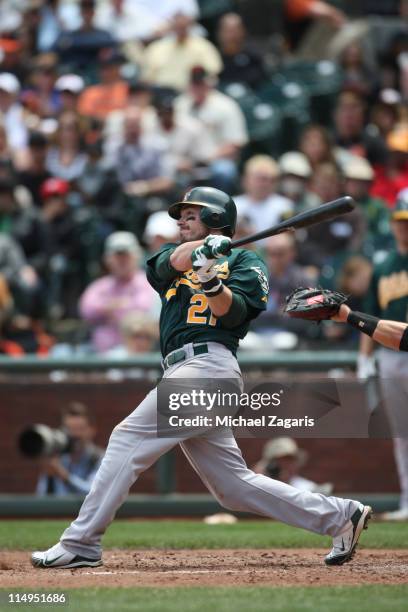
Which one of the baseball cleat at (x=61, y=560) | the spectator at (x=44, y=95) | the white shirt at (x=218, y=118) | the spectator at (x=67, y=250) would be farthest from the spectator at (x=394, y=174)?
the baseball cleat at (x=61, y=560)

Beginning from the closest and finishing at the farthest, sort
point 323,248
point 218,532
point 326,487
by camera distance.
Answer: point 218,532, point 326,487, point 323,248

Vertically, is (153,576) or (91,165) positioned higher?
(91,165)

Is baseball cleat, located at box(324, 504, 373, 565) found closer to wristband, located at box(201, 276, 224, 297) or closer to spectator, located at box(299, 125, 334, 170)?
wristband, located at box(201, 276, 224, 297)

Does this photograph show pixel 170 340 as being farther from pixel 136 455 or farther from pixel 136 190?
pixel 136 190

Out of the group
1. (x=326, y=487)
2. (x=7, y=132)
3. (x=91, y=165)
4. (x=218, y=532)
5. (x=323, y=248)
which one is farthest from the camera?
(x=7, y=132)

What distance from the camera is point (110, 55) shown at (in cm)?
1397

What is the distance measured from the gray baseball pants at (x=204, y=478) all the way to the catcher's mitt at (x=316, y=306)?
0.38 meters

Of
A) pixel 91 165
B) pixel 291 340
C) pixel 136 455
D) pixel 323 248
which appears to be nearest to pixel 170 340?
pixel 136 455

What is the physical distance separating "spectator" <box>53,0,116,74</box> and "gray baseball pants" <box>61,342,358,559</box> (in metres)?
9.50

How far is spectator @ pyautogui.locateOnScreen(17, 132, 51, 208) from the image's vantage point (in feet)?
40.4

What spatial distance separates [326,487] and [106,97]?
6192 millimetres

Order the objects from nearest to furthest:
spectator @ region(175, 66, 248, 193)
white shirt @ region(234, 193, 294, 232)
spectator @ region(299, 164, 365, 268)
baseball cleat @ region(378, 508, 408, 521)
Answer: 1. baseball cleat @ region(378, 508, 408, 521)
2. spectator @ region(299, 164, 365, 268)
3. white shirt @ region(234, 193, 294, 232)
4. spectator @ region(175, 66, 248, 193)

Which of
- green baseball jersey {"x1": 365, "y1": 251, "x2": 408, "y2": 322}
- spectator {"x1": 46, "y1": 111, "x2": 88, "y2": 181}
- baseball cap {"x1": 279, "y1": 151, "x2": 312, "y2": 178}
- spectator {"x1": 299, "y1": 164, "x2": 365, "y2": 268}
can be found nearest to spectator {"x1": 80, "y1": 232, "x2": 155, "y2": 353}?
spectator {"x1": 299, "y1": 164, "x2": 365, "y2": 268}

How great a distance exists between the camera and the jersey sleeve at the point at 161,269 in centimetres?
573
